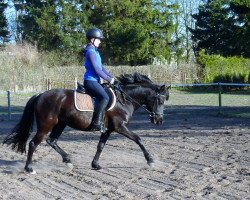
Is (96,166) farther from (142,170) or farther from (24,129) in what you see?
(24,129)

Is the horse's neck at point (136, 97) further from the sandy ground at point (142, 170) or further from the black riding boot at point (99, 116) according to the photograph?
the sandy ground at point (142, 170)

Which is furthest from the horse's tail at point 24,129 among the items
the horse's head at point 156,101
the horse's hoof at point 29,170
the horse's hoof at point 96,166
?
the horse's head at point 156,101

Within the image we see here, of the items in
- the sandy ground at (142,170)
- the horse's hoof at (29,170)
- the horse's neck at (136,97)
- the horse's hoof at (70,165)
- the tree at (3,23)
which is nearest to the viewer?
the sandy ground at (142,170)

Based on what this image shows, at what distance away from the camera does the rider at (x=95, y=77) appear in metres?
8.32

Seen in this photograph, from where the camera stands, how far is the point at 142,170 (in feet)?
27.2

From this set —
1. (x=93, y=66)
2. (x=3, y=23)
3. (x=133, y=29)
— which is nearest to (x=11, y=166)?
(x=93, y=66)

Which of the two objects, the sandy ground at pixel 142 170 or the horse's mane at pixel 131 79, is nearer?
the sandy ground at pixel 142 170

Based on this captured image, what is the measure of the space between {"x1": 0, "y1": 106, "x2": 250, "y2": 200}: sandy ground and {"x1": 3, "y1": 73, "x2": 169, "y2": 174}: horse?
45 cm

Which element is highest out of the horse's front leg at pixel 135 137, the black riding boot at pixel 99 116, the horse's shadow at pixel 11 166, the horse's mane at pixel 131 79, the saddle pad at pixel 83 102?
the horse's mane at pixel 131 79

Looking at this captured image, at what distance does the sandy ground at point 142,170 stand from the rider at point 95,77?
951 mm

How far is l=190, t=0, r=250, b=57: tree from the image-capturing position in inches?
2174

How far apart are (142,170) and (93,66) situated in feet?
6.58

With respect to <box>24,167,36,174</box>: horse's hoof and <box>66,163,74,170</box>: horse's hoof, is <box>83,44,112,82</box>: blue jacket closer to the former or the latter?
<box>66,163,74,170</box>: horse's hoof

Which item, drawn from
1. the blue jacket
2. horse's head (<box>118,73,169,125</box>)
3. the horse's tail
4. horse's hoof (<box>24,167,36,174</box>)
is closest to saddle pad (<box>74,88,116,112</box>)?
the blue jacket
